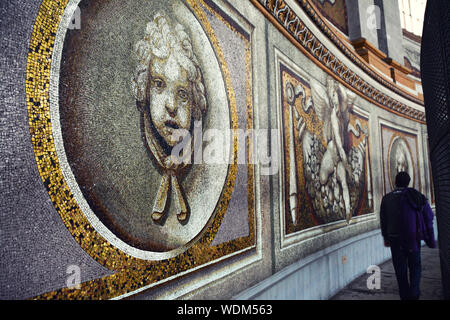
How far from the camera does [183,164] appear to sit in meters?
1.99

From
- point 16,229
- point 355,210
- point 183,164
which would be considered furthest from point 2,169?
point 355,210

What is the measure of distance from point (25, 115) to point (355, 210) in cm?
502

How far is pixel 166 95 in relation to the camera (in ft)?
6.20

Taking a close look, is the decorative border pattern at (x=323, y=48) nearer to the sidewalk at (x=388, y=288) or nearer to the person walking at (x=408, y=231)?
the person walking at (x=408, y=231)

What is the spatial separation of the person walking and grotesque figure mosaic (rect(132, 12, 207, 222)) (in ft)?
8.23

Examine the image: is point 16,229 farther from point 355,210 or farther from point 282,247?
point 355,210

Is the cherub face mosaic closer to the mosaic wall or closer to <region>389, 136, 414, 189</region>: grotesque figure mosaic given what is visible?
the mosaic wall

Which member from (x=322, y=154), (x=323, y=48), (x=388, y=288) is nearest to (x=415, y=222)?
(x=322, y=154)

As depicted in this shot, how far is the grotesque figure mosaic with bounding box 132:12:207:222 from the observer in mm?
1746

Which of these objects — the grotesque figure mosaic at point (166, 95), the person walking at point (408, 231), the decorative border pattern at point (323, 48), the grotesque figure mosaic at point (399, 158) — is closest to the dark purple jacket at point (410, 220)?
the person walking at point (408, 231)

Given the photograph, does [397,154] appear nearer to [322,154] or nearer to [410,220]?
[322,154]

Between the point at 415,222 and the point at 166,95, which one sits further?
the point at 415,222

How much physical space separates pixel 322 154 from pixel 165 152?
2914 mm

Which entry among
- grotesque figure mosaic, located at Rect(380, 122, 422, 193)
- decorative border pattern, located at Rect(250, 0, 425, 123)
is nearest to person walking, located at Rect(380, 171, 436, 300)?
decorative border pattern, located at Rect(250, 0, 425, 123)
